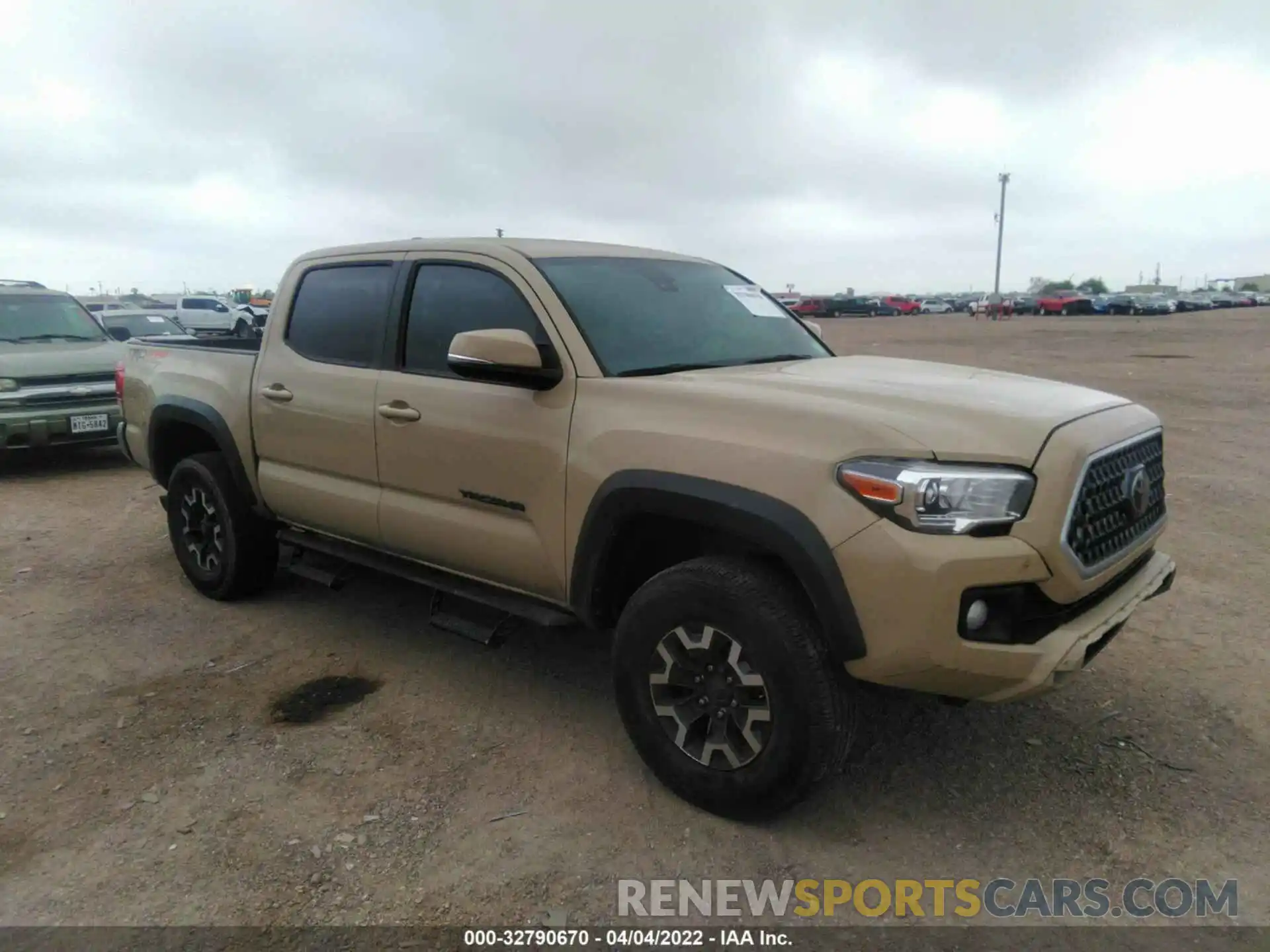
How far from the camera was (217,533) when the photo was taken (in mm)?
5164

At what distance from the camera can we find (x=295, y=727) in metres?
3.80

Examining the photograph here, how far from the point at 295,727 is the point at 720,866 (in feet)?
6.21

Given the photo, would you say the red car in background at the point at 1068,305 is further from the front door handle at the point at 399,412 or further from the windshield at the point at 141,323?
the front door handle at the point at 399,412

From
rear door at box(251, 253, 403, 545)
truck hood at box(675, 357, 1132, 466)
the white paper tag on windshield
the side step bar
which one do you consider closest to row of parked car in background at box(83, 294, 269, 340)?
rear door at box(251, 253, 403, 545)

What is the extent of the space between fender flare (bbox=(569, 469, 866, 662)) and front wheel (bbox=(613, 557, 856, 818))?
0.40ft

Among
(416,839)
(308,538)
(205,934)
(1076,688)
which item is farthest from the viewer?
(308,538)

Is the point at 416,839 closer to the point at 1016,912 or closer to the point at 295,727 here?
the point at 295,727

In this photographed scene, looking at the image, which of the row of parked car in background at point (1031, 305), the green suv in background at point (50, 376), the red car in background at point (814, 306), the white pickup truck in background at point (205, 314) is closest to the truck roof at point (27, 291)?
the green suv in background at point (50, 376)

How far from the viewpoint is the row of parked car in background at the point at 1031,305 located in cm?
6031

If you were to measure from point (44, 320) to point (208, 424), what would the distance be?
620 centimetres

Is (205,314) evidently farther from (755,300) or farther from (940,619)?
(940,619)

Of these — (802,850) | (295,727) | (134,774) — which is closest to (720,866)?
(802,850)

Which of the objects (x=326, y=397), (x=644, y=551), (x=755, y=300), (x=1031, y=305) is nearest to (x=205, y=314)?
(x=326, y=397)
